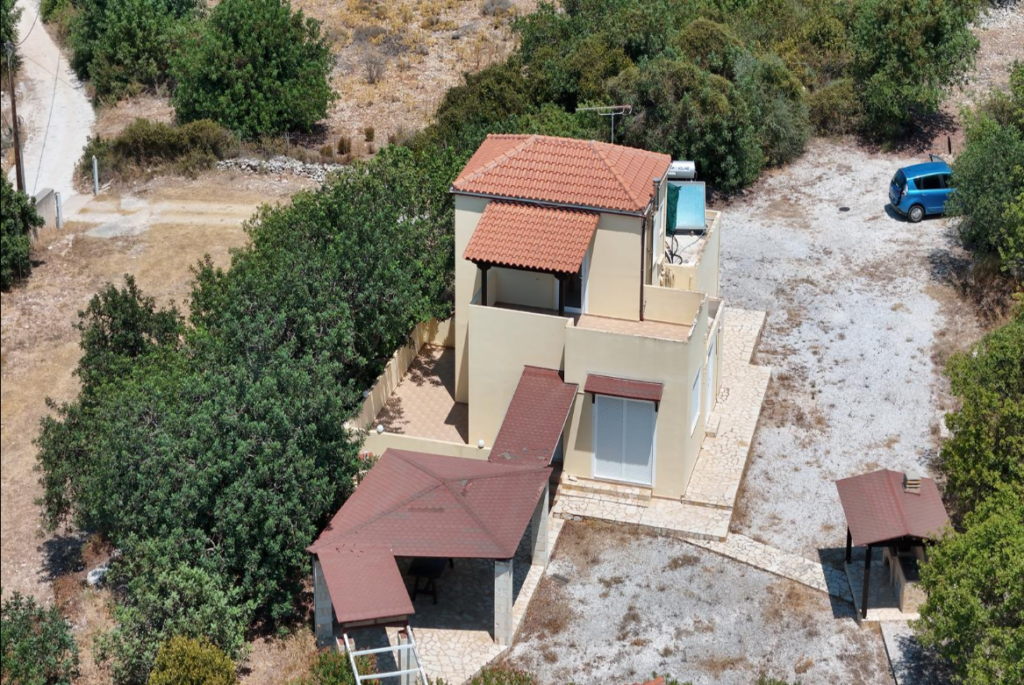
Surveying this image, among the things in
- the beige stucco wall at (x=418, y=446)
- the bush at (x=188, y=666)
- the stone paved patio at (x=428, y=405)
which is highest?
the beige stucco wall at (x=418, y=446)

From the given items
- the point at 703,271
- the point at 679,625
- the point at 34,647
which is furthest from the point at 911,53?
the point at 34,647

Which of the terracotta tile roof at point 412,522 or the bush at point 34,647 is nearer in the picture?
the bush at point 34,647

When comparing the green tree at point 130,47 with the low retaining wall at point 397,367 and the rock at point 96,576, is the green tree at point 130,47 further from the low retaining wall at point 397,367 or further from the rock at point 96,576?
the rock at point 96,576

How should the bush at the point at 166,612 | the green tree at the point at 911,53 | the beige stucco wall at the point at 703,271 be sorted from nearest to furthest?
the bush at the point at 166,612 < the beige stucco wall at the point at 703,271 < the green tree at the point at 911,53

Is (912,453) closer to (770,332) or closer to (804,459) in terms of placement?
(804,459)

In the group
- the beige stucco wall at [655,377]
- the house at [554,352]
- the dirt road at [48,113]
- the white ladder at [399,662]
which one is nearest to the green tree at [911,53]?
the house at [554,352]

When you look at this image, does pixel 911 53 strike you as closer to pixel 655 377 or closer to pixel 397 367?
pixel 655 377

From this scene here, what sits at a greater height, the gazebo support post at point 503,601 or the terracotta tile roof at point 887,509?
the terracotta tile roof at point 887,509

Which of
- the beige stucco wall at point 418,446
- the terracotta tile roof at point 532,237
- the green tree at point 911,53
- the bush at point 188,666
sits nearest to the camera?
the bush at point 188,666
